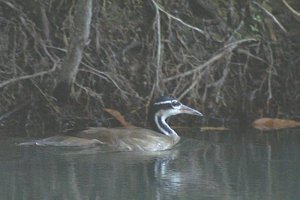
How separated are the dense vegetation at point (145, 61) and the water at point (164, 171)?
1154 mm

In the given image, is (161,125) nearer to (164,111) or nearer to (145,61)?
(164,111)

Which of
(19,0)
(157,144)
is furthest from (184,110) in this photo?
(19,0)

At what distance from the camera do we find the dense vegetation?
392 inches

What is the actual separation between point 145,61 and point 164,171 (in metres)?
3.11

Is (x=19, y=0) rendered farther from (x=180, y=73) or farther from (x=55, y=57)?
(x=180, y=73)

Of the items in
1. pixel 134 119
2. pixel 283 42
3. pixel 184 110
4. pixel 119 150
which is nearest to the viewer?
pixel 119 150

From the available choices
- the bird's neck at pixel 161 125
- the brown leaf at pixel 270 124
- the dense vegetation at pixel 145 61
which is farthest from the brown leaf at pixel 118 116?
the brown leaf at pixel 270 124

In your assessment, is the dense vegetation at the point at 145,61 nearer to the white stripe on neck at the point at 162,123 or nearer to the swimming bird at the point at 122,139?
the white stripe on neck at the point at 162,123

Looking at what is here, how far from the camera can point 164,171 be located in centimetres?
735

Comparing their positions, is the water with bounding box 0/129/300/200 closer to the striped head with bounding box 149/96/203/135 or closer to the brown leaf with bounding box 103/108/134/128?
the striped head with bounding box 149/96/203/135

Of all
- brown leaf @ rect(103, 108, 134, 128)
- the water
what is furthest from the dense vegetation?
the water

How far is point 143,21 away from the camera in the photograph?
10.4 meters

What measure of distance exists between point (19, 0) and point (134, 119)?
1823mm

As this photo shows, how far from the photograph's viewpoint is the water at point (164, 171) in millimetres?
6492
